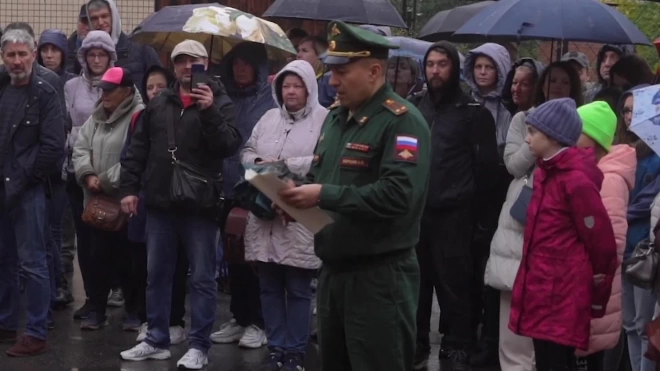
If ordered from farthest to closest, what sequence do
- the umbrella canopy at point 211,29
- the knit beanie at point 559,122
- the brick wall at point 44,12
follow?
the brick wall at point 44,12 < the umbrella canopy at point 211,29 < the knit beanie at point 559,122

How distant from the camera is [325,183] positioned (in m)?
5.11

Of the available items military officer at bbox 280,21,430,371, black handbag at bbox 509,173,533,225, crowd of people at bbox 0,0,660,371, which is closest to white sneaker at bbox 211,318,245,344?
crowd of people at bbox 0,0,660,371

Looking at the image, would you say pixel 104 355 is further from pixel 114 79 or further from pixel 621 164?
pixel 621 164

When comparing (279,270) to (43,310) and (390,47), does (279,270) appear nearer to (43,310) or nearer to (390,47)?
(43,310)

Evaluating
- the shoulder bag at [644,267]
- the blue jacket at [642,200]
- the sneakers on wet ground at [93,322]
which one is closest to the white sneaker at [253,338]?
the sneakers on wet ground at [93,322]

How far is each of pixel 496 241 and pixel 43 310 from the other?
121 inches

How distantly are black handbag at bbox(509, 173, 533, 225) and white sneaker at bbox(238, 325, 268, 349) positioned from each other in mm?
2204

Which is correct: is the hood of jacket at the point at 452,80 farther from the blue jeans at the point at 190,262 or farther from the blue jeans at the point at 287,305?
the blue jeans at the point at 190,262

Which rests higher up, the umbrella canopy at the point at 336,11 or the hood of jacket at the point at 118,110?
the umbrella canopy at the point at 336,11

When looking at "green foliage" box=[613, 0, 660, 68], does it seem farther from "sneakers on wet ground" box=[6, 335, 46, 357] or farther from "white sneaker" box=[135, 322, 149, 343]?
"sneakers on wet ground" box=[6, 335, 46, 357]

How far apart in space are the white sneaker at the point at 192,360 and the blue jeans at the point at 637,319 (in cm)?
271

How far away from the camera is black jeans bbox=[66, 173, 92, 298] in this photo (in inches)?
343

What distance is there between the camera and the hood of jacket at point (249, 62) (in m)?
8.27

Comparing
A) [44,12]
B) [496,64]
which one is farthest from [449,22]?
[44,12]
